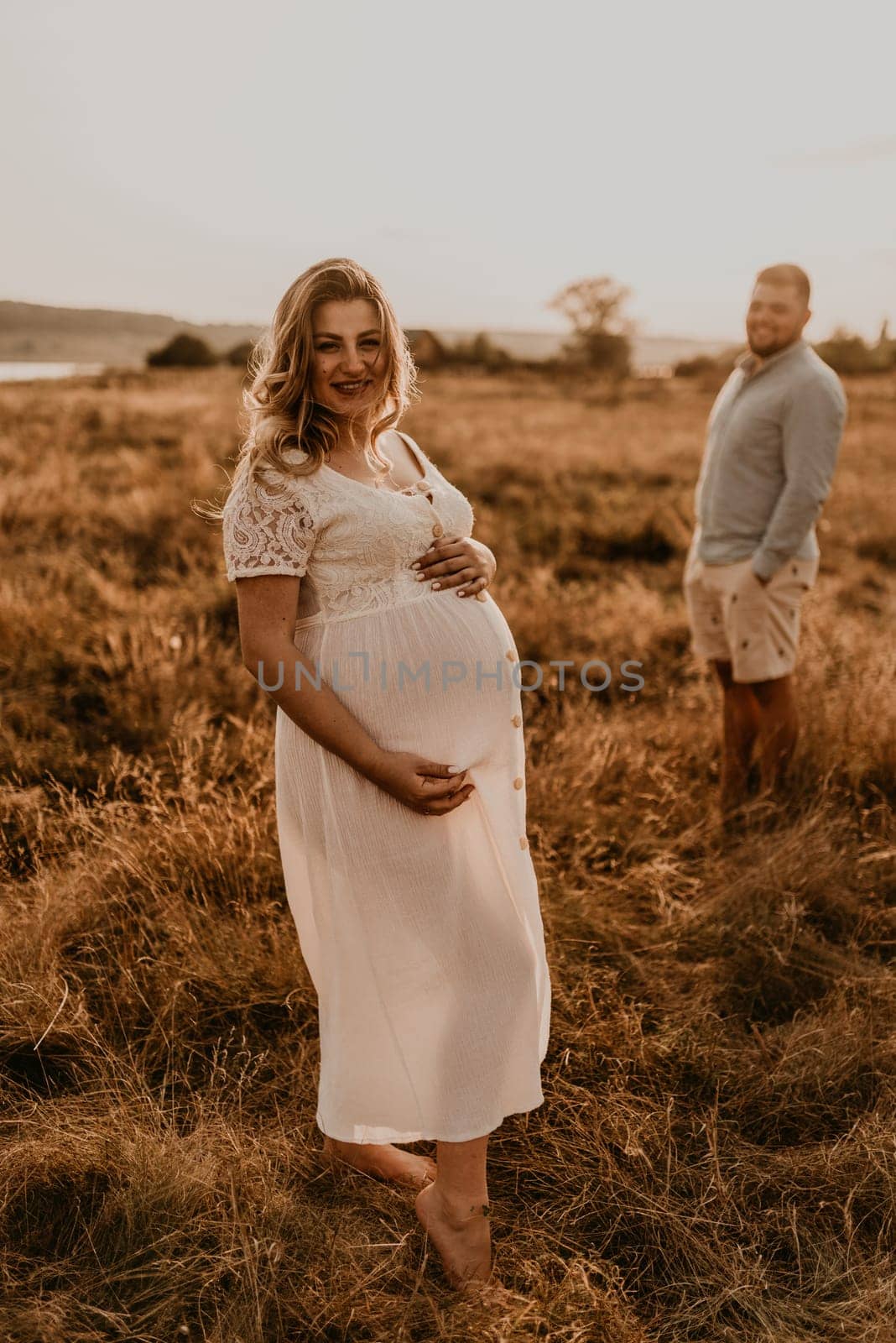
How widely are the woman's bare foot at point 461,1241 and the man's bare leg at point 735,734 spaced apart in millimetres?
2322

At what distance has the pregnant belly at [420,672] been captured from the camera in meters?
2.02

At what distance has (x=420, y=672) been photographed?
204 cm

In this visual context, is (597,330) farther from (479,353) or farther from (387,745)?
(387,745)

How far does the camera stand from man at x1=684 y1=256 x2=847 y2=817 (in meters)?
3.79

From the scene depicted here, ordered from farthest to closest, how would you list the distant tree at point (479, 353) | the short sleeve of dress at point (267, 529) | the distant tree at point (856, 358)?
the distant tree at point (479, 353) < the distant tree at point (856, 358) < the short sleeve of dress at point (267, 529)

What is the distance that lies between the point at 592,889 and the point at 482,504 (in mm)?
6935

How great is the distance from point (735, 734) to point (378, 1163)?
2.63 metres

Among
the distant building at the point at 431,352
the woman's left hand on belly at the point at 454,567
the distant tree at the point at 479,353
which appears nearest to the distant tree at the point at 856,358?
the distant tree at the point at 479,353

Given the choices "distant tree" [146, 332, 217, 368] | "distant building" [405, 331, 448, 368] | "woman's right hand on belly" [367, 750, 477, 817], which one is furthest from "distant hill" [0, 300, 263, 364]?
"distant building" [405, 331, 448, 368]

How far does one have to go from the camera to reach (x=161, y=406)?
15.5m

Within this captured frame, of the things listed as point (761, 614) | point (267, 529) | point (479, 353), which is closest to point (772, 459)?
point (761, 614)

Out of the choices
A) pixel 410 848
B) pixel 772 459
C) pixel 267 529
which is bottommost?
pixel 410 848

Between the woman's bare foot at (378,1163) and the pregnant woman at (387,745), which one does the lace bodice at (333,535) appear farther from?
the woman's bare foot at (378,1163)

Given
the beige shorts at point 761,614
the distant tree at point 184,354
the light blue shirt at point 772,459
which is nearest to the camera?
the light blue shirt at point 772,459
